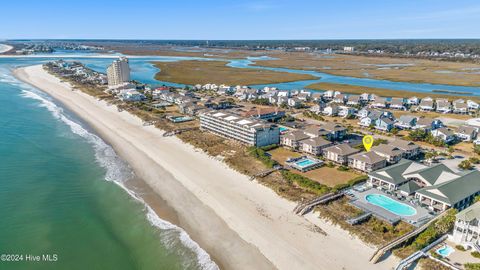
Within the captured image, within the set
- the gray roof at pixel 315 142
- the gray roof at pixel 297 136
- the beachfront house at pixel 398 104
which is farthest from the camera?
the beachfront house at pixel 398 104

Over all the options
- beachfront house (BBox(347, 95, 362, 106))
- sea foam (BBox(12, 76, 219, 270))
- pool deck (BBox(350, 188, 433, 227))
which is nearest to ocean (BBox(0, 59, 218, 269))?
sea foam (BBox(12, 76, 219, 270))

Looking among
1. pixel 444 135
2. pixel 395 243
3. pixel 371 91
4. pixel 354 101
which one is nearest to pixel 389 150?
pixel 444 135

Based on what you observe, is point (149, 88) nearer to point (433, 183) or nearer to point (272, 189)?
point (272, 189)

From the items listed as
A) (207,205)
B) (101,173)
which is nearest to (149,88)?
(101,173)

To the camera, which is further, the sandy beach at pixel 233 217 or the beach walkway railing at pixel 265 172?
the beach walkway railing at pixel 265 172

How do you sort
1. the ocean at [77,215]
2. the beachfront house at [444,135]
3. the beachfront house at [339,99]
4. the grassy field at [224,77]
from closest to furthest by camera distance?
the ocean at [77,215] < the beachfront house at [444,135] < the beachfront house at [339,99] < the grassy field at [224,77]

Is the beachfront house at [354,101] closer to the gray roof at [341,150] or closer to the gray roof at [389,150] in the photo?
the gray roof at [389,150]

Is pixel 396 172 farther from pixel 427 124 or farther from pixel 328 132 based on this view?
pixel 427 124

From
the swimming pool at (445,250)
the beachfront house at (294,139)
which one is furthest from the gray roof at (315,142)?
the swimming pool at (445,250)
